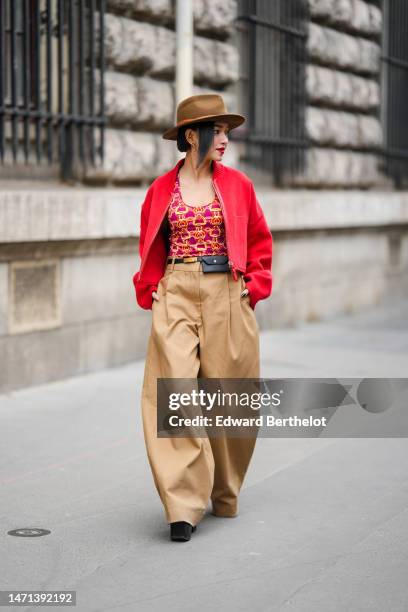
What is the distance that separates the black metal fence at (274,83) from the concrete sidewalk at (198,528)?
168 inches

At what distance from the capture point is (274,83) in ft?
38.0

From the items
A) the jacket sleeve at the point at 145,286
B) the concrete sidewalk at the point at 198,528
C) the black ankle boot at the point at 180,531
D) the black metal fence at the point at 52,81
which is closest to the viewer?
the concrete sidewalk at the point at 198,528

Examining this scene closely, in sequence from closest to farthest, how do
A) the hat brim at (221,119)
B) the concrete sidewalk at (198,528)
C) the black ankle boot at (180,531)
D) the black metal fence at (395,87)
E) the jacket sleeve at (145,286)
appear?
1. the concrete sidewalk at (198,528)
2. the black ankle boot at (180,531)
3. the hat brim at (221,119)
4. the jacket sleeve at (145,286)
5. the black metal fence at (395,87)

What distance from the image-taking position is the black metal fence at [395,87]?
13969 millimetres

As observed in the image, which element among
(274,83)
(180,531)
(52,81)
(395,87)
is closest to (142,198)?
(52,81)

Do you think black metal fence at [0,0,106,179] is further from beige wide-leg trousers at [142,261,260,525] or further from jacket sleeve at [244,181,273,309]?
beige wide-leg trousers at [142,261,260,525]

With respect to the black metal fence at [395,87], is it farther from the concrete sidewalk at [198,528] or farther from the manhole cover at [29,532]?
the manhole cover at [29,532]

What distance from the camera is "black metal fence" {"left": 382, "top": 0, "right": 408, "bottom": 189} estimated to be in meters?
14.0

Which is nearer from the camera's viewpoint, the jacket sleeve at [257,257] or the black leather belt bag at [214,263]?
the black leather belt bag at [214,263]

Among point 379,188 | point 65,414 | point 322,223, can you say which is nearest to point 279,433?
point 65,414

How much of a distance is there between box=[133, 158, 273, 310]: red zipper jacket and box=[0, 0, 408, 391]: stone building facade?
2.58m

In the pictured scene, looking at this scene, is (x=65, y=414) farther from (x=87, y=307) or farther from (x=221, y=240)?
(x=221, y=240)

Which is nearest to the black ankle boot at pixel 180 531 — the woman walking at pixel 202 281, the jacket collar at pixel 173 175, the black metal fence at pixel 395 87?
the woman walking at pixel 202 281

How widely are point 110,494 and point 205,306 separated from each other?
106 centimetres
